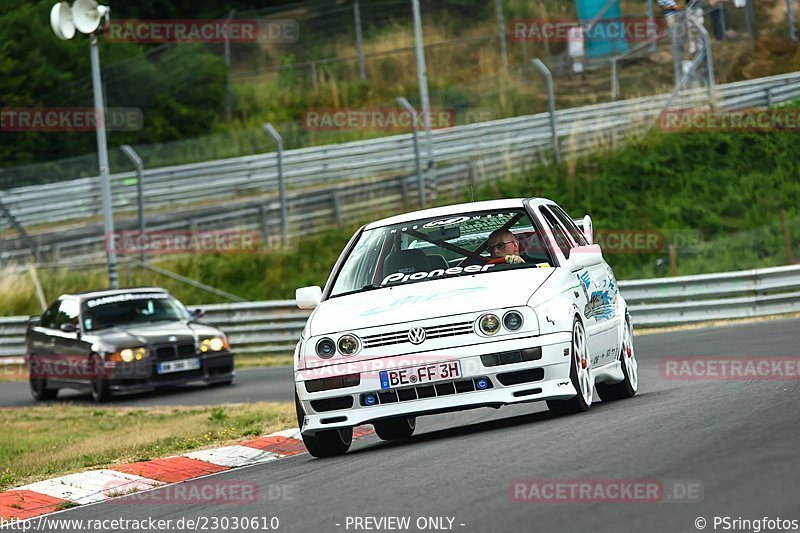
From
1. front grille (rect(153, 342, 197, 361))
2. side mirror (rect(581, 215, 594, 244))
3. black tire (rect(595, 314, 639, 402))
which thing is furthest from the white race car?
front grille (rect(153, 342, 197, 361))

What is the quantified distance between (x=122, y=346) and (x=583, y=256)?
10.1 meters

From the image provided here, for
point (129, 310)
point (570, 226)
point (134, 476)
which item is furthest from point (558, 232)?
point (129, 310)

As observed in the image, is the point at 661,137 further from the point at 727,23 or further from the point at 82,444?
the point at 82,444

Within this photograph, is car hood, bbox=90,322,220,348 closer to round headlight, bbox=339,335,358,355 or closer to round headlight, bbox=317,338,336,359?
round headlight, bbox=317,338,336,359

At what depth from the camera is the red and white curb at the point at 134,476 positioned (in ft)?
31.8

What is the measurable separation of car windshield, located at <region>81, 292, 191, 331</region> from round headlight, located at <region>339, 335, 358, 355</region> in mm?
11324

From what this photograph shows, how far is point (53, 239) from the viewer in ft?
105

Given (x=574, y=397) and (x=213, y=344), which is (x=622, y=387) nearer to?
(x=574, y=397)

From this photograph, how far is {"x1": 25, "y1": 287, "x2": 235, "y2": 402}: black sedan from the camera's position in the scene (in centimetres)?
1973

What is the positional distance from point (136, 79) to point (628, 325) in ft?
98.8

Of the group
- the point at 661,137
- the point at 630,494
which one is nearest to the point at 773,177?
the point at 661,137

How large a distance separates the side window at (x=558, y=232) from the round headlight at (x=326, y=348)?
2.19m

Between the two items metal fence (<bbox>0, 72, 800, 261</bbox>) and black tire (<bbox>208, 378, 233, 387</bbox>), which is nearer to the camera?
black tire (<bbox>208, 378, 233, 387</bbox>)

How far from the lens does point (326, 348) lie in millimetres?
9883
